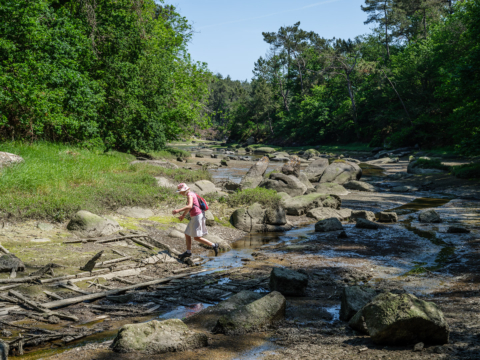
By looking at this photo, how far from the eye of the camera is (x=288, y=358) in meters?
4.18

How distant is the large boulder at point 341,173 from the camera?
22641mm

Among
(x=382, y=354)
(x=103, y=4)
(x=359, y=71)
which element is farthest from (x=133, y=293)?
(x=359, y=71)

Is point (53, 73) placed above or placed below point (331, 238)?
above

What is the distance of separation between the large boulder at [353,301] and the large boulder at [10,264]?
531cm

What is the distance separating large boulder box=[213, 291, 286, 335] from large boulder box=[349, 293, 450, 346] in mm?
1320

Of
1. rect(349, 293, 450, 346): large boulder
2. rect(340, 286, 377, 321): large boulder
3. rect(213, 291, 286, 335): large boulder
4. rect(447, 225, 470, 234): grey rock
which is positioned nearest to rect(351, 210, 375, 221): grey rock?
rect(447, 225, 470, 234): grey rock

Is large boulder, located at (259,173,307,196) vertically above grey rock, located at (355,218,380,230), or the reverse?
large boulder, located at (259,173,307,196)

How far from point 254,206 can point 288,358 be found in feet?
28.2

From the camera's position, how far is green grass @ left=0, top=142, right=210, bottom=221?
900 cm

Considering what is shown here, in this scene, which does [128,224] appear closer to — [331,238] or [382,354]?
[331,238]

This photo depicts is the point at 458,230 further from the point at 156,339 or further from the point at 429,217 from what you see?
the point at 156,339

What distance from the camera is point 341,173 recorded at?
2286cm

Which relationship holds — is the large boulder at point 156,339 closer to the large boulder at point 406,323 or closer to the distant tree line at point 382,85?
the large boulder at point 406,323

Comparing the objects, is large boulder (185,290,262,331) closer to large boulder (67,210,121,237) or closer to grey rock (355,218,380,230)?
large boulder (67,210,121,237)
